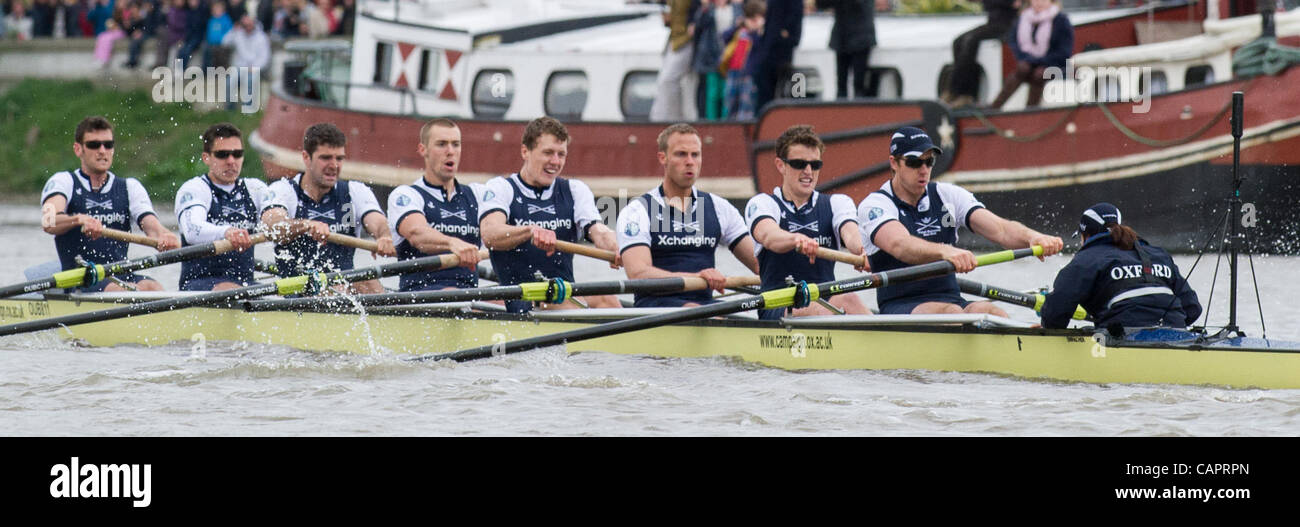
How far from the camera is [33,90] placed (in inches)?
1213

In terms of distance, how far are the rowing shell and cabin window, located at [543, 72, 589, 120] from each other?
27.3ft

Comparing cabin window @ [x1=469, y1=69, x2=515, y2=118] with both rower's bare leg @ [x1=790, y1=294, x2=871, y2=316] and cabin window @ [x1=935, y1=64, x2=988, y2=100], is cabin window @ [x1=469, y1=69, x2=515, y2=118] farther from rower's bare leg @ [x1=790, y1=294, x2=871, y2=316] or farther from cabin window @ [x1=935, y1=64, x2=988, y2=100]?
rower's bare leg @ [x1=790, y1=294, x2=871, y2=316]

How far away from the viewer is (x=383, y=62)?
71.2 ft

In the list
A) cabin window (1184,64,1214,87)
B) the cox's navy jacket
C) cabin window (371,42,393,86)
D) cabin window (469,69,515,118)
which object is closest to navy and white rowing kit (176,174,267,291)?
the cox's navy jacket

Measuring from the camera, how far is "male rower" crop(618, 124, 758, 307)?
34.9 ft

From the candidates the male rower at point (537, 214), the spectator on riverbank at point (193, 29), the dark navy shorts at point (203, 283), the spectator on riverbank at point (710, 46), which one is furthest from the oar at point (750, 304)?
the spectator on riverbank at point (193, 29)

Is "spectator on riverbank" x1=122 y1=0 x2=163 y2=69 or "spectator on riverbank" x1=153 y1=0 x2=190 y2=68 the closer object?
"spectator on riverbank" x1=153 y1=0 x2=190 y2=68

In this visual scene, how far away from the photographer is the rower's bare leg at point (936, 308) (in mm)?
10195

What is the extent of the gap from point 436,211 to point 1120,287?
4.51m

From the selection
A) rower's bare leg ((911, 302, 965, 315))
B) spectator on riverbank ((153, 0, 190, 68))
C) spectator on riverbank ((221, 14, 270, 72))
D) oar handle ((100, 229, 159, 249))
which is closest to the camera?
rower's bare leg ((911, 302, 965, 315))

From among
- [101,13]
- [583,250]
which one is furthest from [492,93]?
[101,13]

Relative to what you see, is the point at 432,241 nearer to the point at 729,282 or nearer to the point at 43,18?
the point at 729,282

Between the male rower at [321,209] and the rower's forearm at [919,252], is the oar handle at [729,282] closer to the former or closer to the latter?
the rower's forearm at [919,252]
